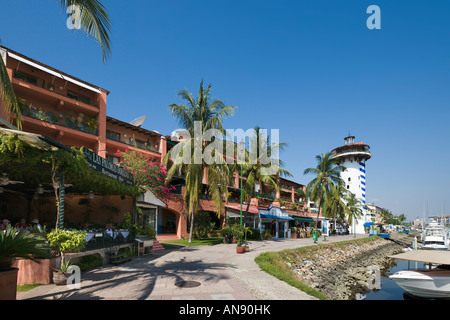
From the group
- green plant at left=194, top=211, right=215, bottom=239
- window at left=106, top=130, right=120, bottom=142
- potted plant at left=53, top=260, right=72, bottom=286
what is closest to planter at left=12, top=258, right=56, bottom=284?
potted plant at left=53, top=260, right=72, bottom=286

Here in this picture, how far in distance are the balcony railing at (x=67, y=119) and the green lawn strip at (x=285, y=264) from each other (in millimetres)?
20087

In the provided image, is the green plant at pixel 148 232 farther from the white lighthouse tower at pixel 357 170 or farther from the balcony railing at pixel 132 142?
the white lighthouse tower at pixel 357 170

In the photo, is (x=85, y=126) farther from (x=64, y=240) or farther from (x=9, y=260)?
(x=9, y=260)

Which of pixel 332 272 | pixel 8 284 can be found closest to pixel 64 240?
pixel 8 284

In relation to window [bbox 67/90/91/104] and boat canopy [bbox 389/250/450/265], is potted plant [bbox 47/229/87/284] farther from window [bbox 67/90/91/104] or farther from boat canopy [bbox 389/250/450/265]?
window [bbox 67/90/91/104]

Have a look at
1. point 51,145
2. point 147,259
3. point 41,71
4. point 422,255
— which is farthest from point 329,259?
point 41,71

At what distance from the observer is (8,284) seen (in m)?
5.39

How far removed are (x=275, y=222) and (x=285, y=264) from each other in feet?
68.2

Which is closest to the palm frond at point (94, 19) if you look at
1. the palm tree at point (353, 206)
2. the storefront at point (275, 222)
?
the storefront at point (275, 222)

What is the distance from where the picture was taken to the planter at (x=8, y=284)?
17.3 ft

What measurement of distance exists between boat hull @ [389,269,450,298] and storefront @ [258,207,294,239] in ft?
60.6

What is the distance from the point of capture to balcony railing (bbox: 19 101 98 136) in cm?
2356

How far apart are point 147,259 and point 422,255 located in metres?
14.6
